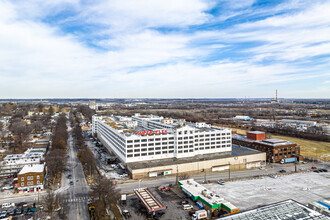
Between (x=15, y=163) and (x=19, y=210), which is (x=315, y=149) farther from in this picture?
(x=15, y=163)

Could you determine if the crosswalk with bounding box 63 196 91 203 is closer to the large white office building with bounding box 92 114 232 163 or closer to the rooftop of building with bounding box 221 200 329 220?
the large white office building with bounding box 92 114 232 163

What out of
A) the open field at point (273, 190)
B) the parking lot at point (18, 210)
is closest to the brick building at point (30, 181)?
the parking lot at point (18, 210)

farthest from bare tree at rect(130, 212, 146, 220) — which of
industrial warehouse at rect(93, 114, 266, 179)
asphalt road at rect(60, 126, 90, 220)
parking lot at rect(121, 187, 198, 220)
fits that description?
industrial warehouse at rect(93, 114, 266, 179)

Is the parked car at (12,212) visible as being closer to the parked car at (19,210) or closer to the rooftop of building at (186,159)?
the parked car at (19,210)

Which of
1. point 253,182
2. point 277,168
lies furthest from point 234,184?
point 277,168

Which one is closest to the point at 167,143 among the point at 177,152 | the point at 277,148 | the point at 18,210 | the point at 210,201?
the point at 177,152

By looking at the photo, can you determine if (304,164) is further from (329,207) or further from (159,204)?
(159,204)

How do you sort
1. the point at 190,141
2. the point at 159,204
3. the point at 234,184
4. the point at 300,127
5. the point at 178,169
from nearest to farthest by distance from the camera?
1. the point at 159,204
2. the point at 234,184
3. the point at 178,169
4. the point at 190,141
5. the point at 300,127
